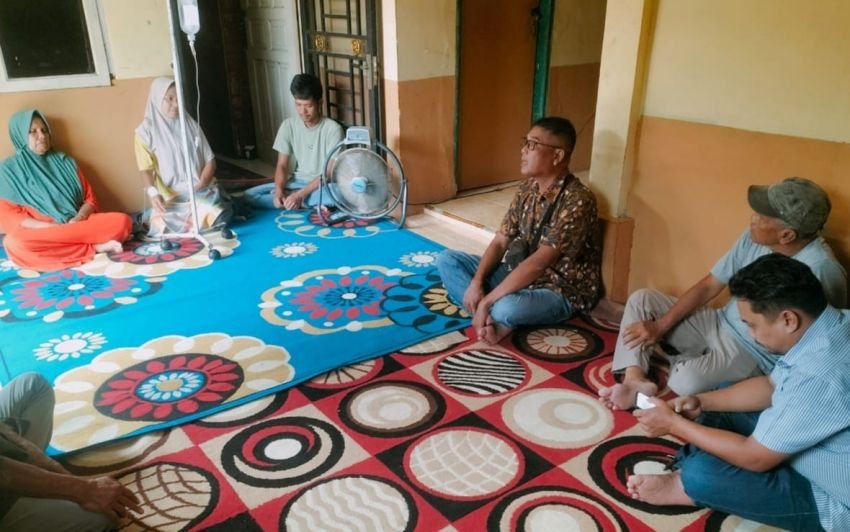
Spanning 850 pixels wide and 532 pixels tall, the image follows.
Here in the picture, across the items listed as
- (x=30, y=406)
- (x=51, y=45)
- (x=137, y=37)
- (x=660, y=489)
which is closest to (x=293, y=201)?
(x=137, y=37)

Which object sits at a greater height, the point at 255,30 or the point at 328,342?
the point at 255,30

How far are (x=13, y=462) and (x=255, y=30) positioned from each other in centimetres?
446

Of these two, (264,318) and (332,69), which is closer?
(264,318)

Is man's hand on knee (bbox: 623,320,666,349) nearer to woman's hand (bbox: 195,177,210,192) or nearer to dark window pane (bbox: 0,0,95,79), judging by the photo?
woman's hand (bbox: 195,177,210,192)

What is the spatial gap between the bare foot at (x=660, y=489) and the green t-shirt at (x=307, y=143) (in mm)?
2855

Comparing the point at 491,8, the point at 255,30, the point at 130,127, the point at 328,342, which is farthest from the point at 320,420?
the point at 255,30

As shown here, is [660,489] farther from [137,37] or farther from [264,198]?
[137,37]

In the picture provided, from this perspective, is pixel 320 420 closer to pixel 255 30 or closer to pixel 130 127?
pixel 130 127

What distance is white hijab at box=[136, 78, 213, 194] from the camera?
3674mm

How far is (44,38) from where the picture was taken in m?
3.62

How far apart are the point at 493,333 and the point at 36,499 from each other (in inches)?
62.9

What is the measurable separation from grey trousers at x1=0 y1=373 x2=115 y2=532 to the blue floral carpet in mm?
249

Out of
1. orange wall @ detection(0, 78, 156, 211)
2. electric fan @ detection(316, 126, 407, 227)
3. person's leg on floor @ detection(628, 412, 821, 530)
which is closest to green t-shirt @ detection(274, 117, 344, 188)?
electric fan @ detection(316, 126, 407, 227)

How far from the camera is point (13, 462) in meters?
1.27
